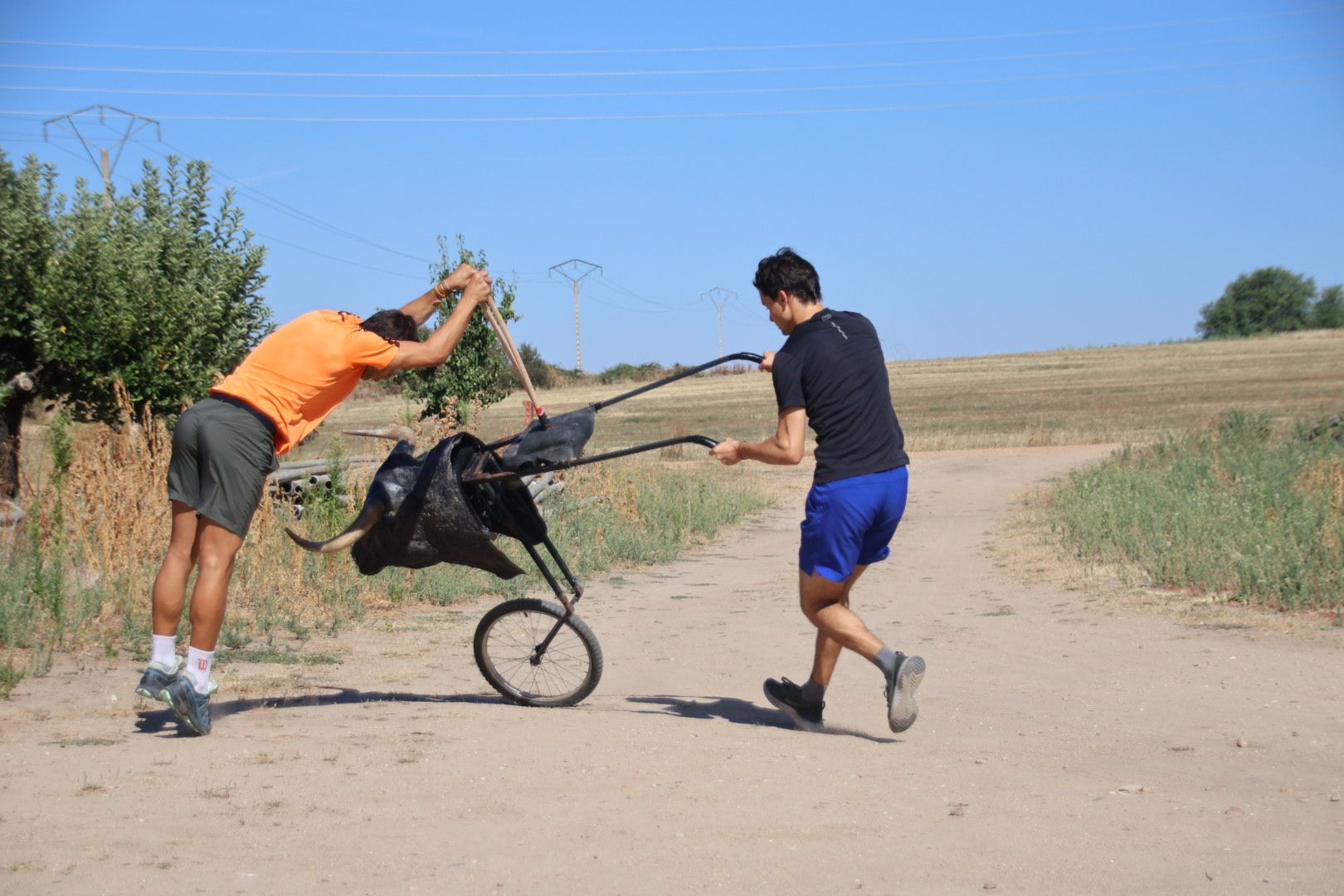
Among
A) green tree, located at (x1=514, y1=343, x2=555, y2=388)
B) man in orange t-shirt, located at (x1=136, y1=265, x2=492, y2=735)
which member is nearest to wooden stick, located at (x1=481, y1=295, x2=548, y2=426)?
man in orange t-shirt, located at (x1=136, y1=265, x2=492, y2=735)

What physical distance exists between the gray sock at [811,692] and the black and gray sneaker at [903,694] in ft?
1.96

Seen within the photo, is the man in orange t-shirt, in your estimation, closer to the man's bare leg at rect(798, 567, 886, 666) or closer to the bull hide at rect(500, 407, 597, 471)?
the bull hide at rect(500, 407, 597, 471)

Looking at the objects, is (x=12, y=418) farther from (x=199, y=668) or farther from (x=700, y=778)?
(x=700, y=778)

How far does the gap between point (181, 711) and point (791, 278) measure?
3245 mm

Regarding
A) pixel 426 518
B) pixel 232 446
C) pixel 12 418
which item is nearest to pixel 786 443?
pixel 426 518

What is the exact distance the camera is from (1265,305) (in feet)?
417

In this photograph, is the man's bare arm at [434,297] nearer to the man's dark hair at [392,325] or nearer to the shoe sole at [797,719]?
the man's dark hair at [392,325]

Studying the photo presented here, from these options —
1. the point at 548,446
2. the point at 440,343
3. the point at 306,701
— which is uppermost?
the point at 440,343

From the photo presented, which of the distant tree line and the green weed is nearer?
the green weed

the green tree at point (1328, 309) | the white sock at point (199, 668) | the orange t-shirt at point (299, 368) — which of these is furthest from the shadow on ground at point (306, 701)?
the green tree at point (1328, 309)

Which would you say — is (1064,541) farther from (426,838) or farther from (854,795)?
(426,838)

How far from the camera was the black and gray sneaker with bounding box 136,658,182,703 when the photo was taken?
5547 mm

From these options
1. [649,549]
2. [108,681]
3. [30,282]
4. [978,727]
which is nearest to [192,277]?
[30,282]

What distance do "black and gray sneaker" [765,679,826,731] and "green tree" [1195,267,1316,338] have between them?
129 meters
